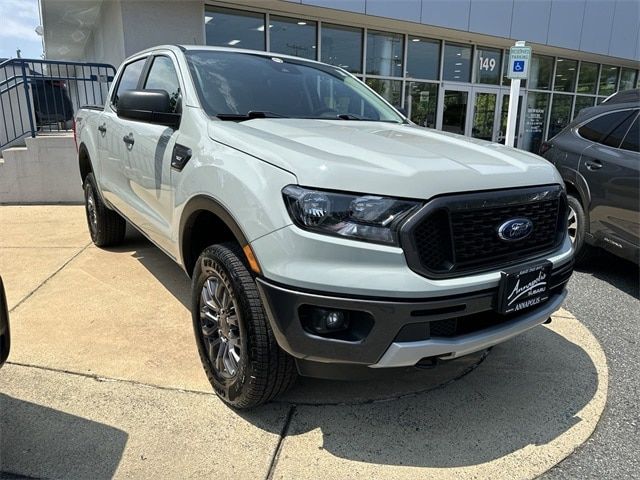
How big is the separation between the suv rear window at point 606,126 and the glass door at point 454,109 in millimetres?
7897

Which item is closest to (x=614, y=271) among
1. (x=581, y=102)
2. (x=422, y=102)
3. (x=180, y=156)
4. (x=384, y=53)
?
(x=180, y=156)

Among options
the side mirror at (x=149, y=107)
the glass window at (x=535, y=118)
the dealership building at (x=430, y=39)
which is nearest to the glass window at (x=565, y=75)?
the dealership building at (x=430, y=39)

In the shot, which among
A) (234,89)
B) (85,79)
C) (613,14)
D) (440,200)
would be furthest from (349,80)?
(613,14)

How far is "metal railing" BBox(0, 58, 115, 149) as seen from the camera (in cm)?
797

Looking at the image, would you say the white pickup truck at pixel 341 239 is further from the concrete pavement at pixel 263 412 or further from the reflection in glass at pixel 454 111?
the reflection in glass at pixel 454 111

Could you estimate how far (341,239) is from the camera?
1.97 meters

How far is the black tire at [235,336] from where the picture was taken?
2221 millimetres

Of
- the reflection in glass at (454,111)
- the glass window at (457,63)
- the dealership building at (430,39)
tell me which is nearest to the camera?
the dealership building at (430,39)

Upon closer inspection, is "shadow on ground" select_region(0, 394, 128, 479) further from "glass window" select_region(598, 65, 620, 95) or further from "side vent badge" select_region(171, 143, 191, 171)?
"glass window" select_region(598, 65, 620, 95)

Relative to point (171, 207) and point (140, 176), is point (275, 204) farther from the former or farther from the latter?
point (140, 176)

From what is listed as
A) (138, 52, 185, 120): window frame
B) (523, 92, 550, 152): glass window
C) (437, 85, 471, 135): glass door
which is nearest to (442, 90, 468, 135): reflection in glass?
(437, 85, 471, 135): glass door

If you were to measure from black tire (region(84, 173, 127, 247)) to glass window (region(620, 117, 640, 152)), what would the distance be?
4.85 metres

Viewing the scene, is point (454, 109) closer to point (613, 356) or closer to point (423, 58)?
point (423, 58)

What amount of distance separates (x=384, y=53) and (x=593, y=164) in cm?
789
